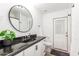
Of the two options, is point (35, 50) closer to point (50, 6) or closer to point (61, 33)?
point (61, 33)

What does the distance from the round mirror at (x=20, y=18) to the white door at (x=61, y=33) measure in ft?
1.27

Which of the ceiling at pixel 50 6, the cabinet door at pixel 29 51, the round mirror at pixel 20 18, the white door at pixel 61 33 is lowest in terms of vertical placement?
the cabinet door at pixel 29 51

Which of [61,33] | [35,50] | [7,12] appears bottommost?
[35,50]

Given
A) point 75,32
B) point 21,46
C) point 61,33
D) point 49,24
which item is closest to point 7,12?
point 21,46

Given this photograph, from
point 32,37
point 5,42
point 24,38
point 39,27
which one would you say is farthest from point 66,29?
point 5,42

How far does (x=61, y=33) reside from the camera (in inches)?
58.2

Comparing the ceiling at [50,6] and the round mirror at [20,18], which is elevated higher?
the ceiling at [50,6]

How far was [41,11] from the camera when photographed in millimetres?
1519

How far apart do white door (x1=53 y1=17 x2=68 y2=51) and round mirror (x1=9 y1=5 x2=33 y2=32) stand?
387 millimetres

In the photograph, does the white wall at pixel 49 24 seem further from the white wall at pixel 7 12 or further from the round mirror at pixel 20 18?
the round mirror at pixel 20 18

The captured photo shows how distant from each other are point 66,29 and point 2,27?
90cm

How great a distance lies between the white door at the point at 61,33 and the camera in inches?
56.9

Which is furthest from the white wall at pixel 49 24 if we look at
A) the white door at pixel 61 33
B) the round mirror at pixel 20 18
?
the round mirror at pixel 20 18

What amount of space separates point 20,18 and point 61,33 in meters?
0.64
